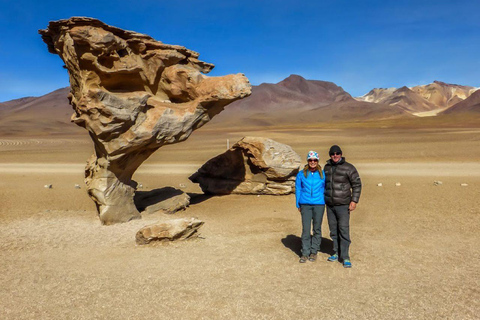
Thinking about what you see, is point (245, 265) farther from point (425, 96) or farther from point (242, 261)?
point (425, 96)

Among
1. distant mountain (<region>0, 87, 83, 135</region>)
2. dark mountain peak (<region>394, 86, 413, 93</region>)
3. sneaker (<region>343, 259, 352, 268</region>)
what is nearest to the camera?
sneaker (<region>343, 259, 352, 268</region>)

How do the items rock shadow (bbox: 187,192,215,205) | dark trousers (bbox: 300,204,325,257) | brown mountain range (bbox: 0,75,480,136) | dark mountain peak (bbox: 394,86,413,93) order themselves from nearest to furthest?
dark trousers (bbox: 300,204,325,257) → rock shadow (bbox: 187,192,215,205) → brown mountain range (bbox: 0,75,480,136) → dark mountain peak (bbox: 394,86,413,93)

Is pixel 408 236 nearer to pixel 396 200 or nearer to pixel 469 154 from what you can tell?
pixel 396 200

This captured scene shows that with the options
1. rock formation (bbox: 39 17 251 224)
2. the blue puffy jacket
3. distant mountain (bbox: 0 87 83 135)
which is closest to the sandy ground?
the blue puffy jacket

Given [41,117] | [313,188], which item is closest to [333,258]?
[313,188]

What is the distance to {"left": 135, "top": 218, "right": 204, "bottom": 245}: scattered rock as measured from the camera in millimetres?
7242

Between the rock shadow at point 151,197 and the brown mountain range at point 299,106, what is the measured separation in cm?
7995

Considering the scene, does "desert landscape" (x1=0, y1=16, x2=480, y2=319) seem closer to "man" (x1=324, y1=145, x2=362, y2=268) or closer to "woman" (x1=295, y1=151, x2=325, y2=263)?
"woman" (x1=295, y1=151, x2=325, y2=263)

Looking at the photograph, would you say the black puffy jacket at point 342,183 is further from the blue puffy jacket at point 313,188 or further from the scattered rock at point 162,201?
the scattered rock at point 162,201

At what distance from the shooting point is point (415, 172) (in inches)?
674

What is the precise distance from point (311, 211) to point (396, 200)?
6.18 meters

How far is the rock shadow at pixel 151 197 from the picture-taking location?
10719 mm

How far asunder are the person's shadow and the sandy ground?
1.5 inches

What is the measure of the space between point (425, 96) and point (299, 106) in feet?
223
